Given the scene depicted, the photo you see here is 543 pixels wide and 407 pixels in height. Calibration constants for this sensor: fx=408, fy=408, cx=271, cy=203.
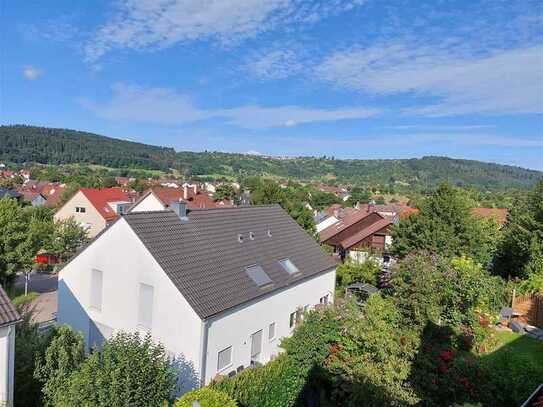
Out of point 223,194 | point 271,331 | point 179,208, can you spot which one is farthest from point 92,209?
point 271,331

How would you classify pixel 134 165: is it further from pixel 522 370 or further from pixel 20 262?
pixel 522 370

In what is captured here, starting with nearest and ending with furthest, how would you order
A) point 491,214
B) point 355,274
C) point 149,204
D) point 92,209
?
point 355,274, point 149,204, point 491,214, point 92,209

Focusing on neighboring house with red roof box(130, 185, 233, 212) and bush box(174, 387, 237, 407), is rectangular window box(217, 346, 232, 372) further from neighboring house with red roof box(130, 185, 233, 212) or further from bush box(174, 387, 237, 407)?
neighboring house with red roof box(130, 185, 233, 212)

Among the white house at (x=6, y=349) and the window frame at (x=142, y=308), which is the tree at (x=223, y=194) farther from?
the white house at (x=6, y=349)

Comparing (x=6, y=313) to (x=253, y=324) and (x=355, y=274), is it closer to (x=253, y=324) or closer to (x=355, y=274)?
(x=253, y=324)

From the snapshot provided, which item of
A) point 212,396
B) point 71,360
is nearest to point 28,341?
point 71,360
